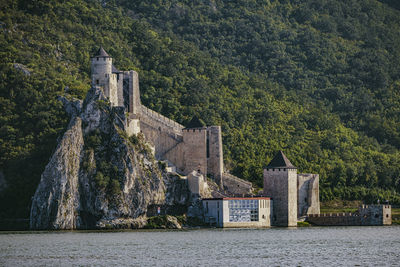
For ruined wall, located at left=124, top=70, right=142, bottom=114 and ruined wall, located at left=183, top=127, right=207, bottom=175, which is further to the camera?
ruined wall, located at left=124, top=70, right=142, bottom=114

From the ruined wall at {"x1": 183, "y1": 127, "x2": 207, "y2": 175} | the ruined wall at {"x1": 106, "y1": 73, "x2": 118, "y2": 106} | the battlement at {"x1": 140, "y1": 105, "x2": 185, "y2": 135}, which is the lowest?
the ruined wall at {"x1": 183, "y1": 127, "x2": 207, "y2": 175}

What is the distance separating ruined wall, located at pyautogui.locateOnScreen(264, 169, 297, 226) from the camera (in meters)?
98.4

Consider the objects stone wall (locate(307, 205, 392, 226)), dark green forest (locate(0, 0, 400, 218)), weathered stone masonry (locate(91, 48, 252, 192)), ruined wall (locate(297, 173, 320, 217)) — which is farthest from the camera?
dark green forest (locate(0, 0, 400, 218))

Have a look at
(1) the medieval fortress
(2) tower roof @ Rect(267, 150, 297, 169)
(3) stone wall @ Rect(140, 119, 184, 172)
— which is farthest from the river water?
(3) stone wall @ Rect(140, 119, 184, 172)

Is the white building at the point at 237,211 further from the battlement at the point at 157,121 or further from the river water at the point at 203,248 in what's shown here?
the battlement at the point at 157,121

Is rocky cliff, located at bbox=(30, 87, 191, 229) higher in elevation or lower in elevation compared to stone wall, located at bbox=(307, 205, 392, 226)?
higher

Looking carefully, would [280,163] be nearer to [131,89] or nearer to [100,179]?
[100,179]

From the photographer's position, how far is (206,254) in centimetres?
6756

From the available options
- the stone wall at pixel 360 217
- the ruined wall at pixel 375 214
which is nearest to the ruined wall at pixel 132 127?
the stone wall at pixel 360 217

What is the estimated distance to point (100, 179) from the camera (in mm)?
94625

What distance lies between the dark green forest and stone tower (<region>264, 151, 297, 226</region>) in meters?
13.1

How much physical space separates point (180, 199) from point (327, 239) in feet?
71.1

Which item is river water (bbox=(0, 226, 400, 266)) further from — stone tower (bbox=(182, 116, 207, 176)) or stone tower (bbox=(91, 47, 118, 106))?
stone tower (bbox=(91, 47, 118, 106))

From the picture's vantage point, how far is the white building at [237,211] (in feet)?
315
